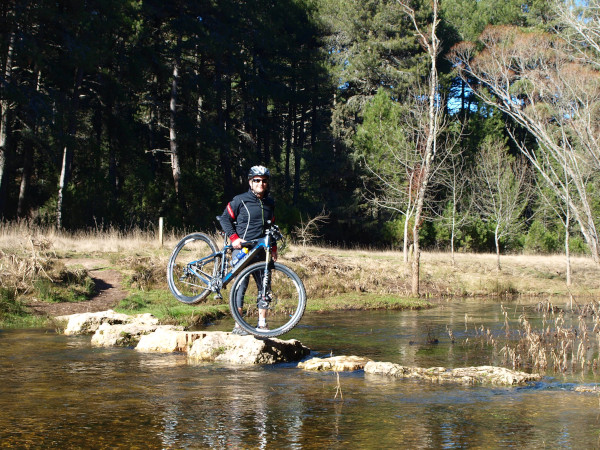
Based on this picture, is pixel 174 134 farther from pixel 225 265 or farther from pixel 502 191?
pixel 225 265

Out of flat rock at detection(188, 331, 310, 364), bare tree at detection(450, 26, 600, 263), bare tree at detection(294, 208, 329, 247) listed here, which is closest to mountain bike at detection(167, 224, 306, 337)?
flat rock at detection(188, 331, 310, 364)

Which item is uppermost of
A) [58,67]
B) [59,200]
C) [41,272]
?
[58,67]

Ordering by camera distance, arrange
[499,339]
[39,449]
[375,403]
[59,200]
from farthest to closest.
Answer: [59,200], [499,339], [375,403], [39,449]

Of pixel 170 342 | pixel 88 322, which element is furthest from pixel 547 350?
pixel 88 322

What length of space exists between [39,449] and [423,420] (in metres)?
3.89

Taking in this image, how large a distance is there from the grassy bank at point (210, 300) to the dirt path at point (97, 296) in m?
0.21

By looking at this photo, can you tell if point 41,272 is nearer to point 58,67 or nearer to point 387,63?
point 58,67

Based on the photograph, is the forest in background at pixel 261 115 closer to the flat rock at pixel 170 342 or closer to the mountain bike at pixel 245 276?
the flat rock at pixel 170 342

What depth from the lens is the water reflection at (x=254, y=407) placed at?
6.51m

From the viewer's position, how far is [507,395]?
28.1ft

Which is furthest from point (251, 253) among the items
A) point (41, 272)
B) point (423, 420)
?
point (41, 272)

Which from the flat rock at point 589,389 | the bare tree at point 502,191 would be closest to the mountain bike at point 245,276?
the flat rock at point 589,389

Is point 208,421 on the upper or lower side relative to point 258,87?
lower

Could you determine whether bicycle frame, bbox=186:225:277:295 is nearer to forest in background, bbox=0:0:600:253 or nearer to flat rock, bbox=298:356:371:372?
flat rock, bbox=298:356:371:372
